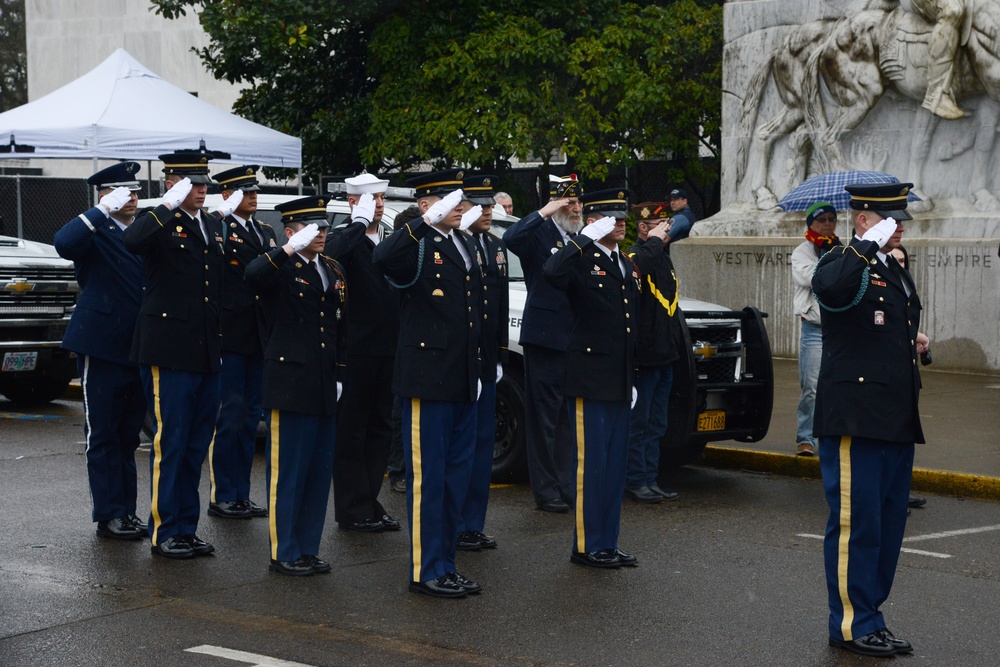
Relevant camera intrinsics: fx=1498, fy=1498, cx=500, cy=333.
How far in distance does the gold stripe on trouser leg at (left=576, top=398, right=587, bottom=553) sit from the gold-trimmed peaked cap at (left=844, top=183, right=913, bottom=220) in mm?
2003

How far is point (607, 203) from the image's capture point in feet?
25.0

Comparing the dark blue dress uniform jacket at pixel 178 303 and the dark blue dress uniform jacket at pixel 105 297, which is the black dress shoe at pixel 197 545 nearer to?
the dark blue dress uniform jacket at pixel 178 303

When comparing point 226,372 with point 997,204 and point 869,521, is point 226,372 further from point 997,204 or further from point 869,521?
point 997,204

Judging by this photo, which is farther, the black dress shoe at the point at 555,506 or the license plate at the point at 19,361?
the license plate at the point at 19,361

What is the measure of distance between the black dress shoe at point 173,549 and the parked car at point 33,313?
20.4 ft

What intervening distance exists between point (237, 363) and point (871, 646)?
14.8 feet

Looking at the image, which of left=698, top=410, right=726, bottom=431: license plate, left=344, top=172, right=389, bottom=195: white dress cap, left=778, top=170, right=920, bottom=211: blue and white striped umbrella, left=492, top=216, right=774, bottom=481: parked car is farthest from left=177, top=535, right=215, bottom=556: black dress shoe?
left=778, top=170, right=920, bottom=211: blue and white striped umbrella

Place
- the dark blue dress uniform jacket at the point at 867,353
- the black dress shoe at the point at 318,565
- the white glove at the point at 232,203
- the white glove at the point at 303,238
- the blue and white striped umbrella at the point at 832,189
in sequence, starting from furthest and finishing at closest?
the blue and white striped umbrella at the point at 832,189 < the white glove at the point at 232,203 < the black dress shoe at the point at 318,565 < the white glove at the point at 303,238 < the dark blue dress uniform jacket at the point at 867,353

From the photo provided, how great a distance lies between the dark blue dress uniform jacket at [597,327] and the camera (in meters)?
7.58

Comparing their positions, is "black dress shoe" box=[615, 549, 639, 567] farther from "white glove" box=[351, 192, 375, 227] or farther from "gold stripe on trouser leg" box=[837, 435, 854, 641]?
"white glove" box=[351, 192, 375, 227]

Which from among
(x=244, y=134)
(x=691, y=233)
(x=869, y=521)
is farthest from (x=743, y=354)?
(x=244, y=134)

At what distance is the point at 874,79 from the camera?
16.5 metres

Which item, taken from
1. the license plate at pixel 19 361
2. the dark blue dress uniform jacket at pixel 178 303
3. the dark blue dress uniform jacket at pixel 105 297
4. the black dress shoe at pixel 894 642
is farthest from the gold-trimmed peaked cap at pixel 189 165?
the license plate at pixel 19 361

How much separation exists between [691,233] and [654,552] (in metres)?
10.9
